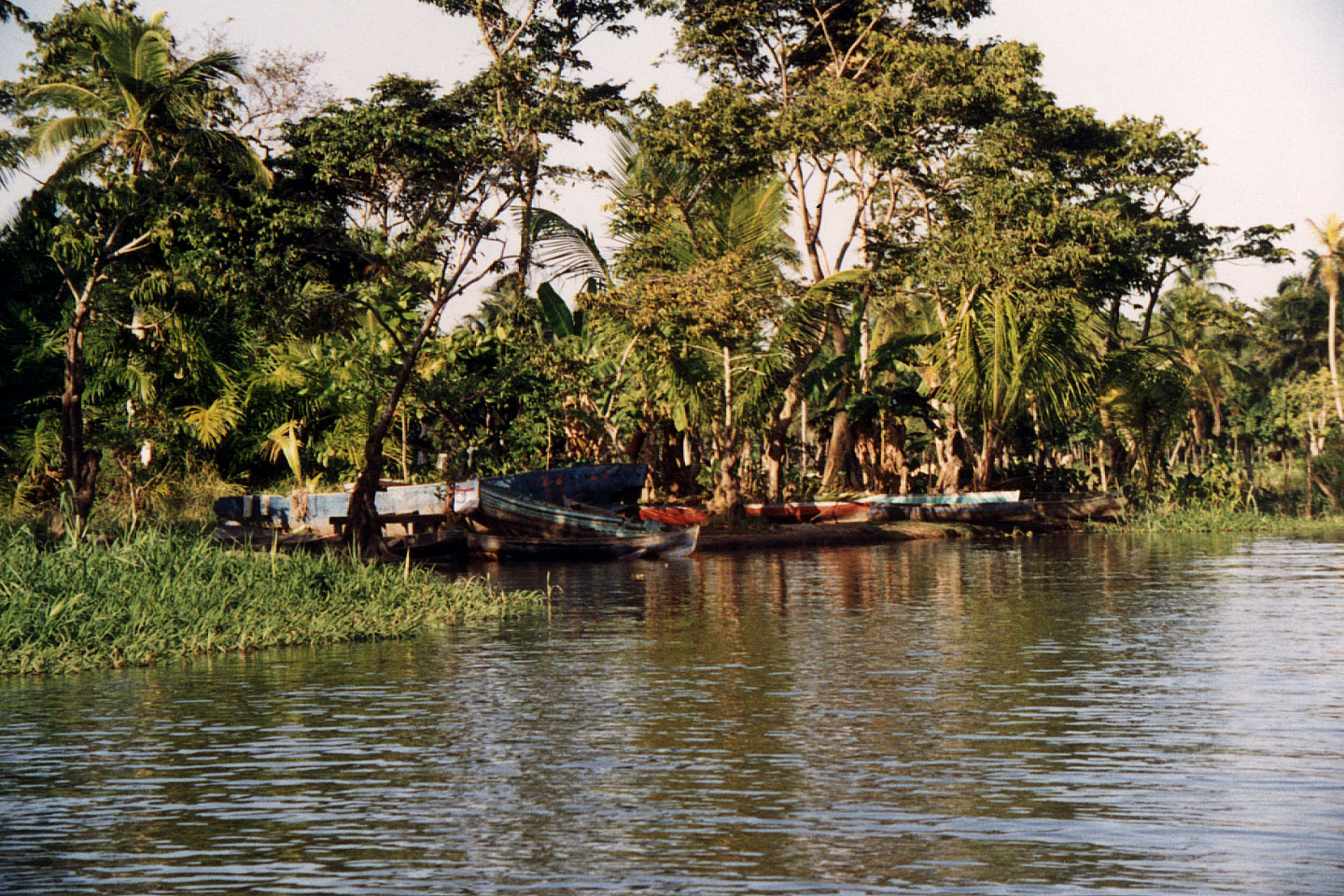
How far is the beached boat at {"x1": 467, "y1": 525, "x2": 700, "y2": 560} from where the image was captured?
25.7 meters

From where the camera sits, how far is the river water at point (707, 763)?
5973mm

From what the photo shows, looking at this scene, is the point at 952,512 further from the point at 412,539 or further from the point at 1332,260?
the point at 1332,260

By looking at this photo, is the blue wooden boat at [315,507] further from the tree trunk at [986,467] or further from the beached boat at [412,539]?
the tree trunk at [986,467]

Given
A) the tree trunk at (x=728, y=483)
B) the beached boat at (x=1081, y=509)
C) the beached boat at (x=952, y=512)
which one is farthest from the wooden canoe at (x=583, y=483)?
the beached boat at (x=1081, y=509)

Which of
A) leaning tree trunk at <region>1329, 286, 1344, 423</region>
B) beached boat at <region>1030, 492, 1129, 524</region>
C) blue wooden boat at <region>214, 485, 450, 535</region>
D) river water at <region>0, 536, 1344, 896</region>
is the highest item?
leaning tree trunk at <region>1329, 286, 1344, 423</region>

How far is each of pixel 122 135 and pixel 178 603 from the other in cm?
1225

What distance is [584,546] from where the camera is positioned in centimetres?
2589

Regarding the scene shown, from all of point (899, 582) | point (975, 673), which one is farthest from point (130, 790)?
point (899, 582)

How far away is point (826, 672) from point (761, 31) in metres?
28.8

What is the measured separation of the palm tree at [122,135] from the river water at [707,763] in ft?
34.5

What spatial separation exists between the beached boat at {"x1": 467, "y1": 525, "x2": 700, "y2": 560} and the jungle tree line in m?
3.02

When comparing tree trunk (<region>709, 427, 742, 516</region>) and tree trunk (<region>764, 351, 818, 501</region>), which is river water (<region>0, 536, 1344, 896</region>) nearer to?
tree trunk (<region>709, 427, 742, 516</region>)

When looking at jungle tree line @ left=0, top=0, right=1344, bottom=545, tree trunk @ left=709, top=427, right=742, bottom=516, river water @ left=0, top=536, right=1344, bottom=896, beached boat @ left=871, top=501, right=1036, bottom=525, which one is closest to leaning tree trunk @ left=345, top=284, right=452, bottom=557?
jungle tree line @ left=0, top=0, right=1344, bottom=545

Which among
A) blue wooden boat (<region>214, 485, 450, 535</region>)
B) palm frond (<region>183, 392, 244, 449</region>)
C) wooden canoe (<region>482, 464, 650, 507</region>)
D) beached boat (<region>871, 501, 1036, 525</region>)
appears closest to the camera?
blue wooden boat (<region>214, 485, 450, 535</region>)
